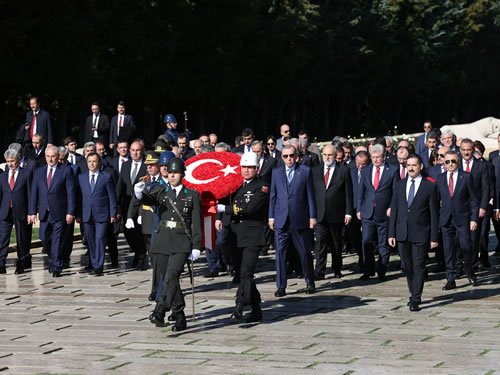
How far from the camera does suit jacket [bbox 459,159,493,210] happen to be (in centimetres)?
1950

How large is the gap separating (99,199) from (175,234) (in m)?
6.00

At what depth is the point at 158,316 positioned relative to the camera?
15477 mm

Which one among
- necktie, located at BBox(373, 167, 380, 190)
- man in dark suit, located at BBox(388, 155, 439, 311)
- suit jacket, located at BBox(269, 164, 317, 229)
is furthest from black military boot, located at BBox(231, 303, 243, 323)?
necktie, located at BBox(373, 167, 380, 190)

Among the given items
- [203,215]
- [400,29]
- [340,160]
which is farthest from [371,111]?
[203,215]

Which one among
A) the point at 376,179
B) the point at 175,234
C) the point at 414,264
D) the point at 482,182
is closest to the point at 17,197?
the point at 376,179

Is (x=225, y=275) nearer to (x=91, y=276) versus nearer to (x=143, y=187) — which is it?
(x=91, y=276)

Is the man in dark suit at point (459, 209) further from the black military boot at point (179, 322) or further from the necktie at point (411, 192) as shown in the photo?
the black military boot at point (179, 322)

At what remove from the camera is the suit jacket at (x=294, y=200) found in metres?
18.3

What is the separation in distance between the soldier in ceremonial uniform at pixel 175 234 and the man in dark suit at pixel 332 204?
5.14 metres

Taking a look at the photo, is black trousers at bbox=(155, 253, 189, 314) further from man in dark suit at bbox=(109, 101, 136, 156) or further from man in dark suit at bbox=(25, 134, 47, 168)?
man in dark suit at bbox=(109, 101, 136, 156)

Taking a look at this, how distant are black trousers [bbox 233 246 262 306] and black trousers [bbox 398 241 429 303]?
1.97 m

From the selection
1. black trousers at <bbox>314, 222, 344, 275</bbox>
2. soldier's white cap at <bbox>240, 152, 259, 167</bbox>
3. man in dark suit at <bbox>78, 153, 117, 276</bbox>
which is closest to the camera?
soldier's white cap at <bbox>240, 152, 259, 167</bbox>

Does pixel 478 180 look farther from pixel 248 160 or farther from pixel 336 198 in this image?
pixel 248 160

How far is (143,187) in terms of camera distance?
15656 mm
